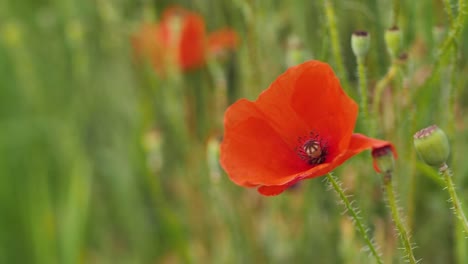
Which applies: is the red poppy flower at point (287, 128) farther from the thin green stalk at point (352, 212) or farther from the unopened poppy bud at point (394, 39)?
the unopened poppy bud at point (394, 39)

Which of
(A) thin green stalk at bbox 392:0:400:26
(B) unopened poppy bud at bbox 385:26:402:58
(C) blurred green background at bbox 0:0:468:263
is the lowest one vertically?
(C) blurred green background at bbox 0:0:468:263

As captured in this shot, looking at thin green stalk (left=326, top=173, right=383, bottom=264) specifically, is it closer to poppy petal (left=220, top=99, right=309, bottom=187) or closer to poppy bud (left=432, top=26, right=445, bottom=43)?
poppy petal (left=220, top=99, right=309, bottom=187)

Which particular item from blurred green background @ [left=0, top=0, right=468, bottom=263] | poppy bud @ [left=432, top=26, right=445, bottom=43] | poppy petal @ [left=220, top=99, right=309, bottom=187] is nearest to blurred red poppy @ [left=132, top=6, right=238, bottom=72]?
blurred green background @ [left=0, top=0, right=468, bottom=263]

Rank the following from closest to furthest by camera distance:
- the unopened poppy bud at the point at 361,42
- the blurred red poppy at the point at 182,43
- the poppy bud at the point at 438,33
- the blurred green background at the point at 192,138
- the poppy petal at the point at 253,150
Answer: the poppy petal at the point at 253,150
the unopened poppy bud at the point at 361,42
the poppy bud at the point at 438,33
the blurred green background at the point at 192,138
the blurred red poppy at the point at 182,43

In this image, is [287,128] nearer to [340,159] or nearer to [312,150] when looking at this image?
[312,150]

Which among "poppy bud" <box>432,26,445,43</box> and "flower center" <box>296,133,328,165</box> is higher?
"poppy bud" <box>432,26,445,43</box>

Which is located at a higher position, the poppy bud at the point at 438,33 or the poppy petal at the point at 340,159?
the poppy bud at the point at 438,33

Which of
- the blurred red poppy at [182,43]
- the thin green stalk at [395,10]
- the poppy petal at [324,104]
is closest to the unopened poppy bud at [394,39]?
the thin green stalk at [395,10]
